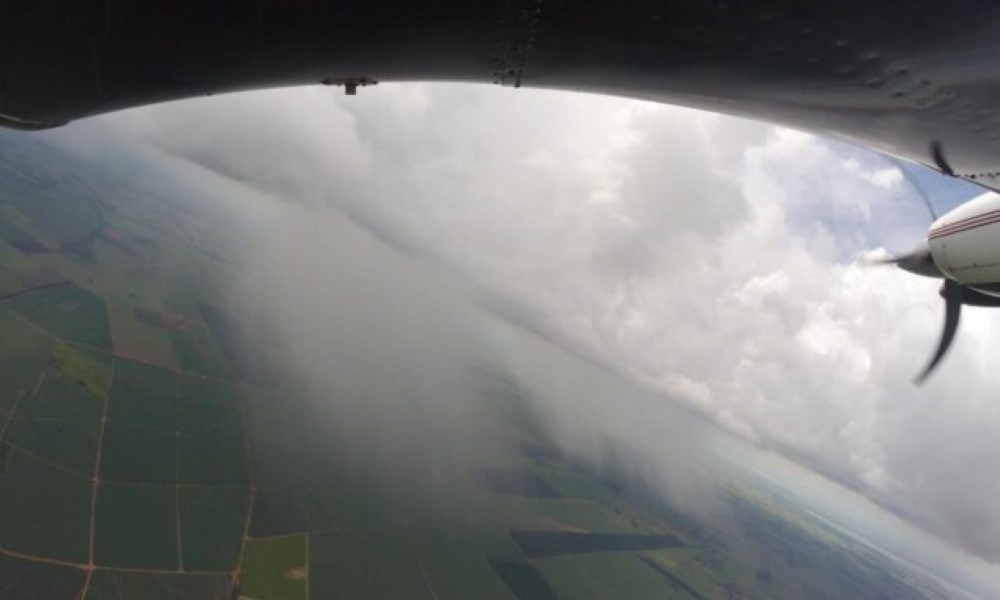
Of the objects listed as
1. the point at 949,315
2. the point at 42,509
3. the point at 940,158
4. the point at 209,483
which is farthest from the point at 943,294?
the point at 209,483

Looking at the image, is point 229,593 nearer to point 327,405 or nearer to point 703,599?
point 327,405

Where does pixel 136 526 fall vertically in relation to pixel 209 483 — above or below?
above

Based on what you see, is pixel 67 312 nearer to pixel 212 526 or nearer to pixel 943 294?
pixel 212 526

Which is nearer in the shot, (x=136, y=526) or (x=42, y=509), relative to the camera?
(x=42, y=509)

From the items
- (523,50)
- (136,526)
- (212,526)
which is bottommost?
(212,526)

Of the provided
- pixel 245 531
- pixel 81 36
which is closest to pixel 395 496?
pixel 245 531
